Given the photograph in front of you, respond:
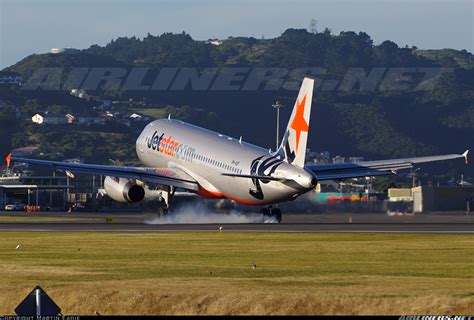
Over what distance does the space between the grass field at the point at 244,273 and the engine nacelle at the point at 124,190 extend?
25743mm

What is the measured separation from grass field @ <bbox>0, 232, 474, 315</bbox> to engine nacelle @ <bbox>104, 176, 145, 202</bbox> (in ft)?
84.5

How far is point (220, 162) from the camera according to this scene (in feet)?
294

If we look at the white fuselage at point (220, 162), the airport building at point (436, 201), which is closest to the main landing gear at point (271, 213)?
the white fuselage at point (220, 162)

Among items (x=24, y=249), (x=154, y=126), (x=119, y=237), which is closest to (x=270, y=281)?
(x=24, y=249)

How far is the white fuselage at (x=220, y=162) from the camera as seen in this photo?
81.1m

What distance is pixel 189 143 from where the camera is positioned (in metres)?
95.6

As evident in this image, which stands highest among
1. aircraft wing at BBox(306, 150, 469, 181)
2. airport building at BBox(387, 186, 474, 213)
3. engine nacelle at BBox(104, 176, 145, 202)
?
aircraft wing at BBox(306, 150, 469, 181)

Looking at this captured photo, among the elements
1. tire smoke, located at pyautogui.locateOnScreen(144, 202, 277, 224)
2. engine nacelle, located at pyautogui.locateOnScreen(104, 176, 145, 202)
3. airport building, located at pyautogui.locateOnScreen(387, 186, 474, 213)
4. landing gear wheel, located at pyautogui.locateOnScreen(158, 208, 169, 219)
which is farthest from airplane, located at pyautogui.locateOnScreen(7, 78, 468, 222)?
airport building, located at pyautogui.locateOnScreen(387, 186, 474, 213)

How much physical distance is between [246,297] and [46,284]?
25.6 feet

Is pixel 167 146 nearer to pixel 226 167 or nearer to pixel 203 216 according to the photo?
pixel 203 216

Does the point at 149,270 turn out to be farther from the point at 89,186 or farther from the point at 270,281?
the point at 89,186

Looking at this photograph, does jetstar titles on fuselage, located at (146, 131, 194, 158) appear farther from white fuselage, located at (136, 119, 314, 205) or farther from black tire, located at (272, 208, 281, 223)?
black tire, located at (272, 208, 281, 223)

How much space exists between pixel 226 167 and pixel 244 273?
43301 millimetres

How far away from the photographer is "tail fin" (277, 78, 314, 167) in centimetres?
7962
